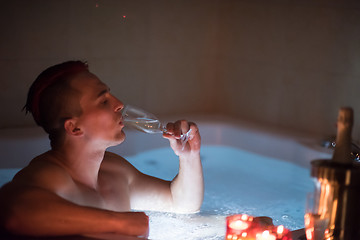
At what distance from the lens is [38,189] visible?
1.17 metres

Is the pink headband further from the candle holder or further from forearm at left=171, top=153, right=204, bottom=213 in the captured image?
the candle holder

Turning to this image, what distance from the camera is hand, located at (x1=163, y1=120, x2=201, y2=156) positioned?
157 centimetres

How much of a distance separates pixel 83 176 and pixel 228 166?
1349mm

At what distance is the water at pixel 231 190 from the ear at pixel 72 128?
0.51 metres

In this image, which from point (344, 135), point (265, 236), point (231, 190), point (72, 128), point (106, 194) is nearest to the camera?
point (344, 135)

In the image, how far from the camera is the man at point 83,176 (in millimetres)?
1121

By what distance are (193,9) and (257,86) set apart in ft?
2.00

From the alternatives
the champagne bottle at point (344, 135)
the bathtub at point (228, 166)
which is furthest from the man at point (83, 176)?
the champagne bottle at point (344, 135)

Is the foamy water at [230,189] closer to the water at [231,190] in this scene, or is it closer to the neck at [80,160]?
the water at [231,190]

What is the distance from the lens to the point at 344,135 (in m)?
0.89

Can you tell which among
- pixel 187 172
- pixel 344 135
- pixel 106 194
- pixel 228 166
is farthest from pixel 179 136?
pixel 228 166

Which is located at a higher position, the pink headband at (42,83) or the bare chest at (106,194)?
the pink headband at (42,83)

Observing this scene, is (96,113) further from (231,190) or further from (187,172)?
(231,190)

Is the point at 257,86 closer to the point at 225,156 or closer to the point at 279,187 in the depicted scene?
the point at 225,156
